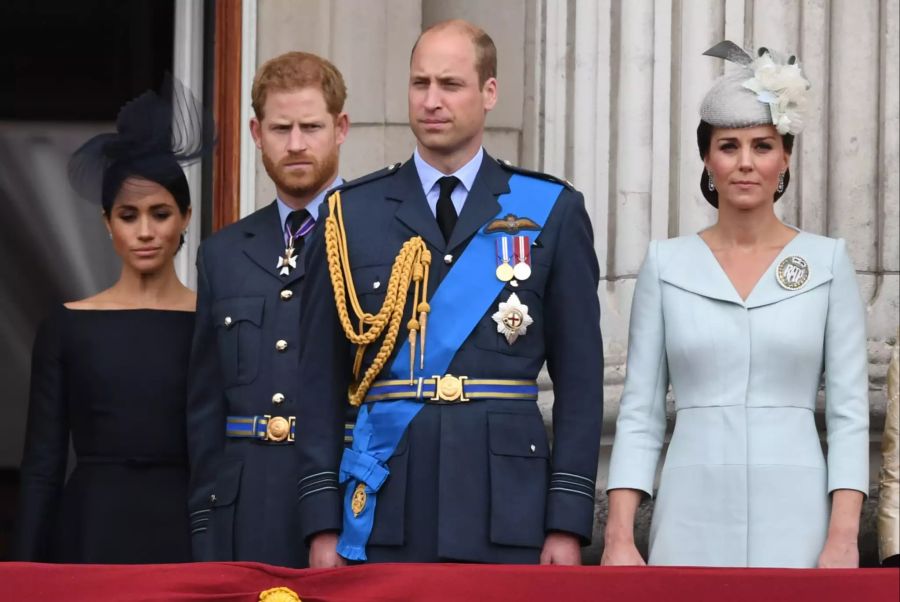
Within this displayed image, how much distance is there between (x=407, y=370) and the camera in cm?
487

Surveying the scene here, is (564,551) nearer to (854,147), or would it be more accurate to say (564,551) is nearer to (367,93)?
(854,147)

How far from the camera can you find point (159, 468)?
5.61 m

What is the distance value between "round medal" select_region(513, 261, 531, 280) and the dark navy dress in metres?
1.08

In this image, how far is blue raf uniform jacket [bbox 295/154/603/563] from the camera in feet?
15.7

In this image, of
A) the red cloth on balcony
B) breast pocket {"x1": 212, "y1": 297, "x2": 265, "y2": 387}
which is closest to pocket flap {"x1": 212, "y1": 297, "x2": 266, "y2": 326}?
breast pocket {"x1": 212, "y1": 297, "x2": 265, "y2": 387}

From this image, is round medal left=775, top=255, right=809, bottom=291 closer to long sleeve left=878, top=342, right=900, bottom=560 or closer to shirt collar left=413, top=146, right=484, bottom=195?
long sleeve left=878, top=342, right=900, bottom=560

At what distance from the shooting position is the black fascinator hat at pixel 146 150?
5.77 m

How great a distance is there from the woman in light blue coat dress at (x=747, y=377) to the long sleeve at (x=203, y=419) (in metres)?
1.03

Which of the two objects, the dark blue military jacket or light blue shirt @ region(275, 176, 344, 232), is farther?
light blue shirt @ region(275, 176, 344, 232)

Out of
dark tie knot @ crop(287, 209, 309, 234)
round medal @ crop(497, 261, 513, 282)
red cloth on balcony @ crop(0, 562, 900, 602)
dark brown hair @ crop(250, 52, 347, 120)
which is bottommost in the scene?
red cloth on balcony @ crop(0, 562, 900, 602)

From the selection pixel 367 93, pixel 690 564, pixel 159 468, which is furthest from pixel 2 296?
pixel 690 564

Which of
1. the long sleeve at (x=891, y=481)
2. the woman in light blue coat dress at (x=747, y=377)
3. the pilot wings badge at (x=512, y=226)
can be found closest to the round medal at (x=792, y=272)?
the woman in light blue coat dress at (x=747, y=377)

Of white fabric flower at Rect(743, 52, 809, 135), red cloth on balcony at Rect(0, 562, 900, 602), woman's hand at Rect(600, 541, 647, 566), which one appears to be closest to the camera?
red cloth on balcony at Rect(0, 562, 900, 602)

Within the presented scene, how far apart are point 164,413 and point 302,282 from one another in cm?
47
